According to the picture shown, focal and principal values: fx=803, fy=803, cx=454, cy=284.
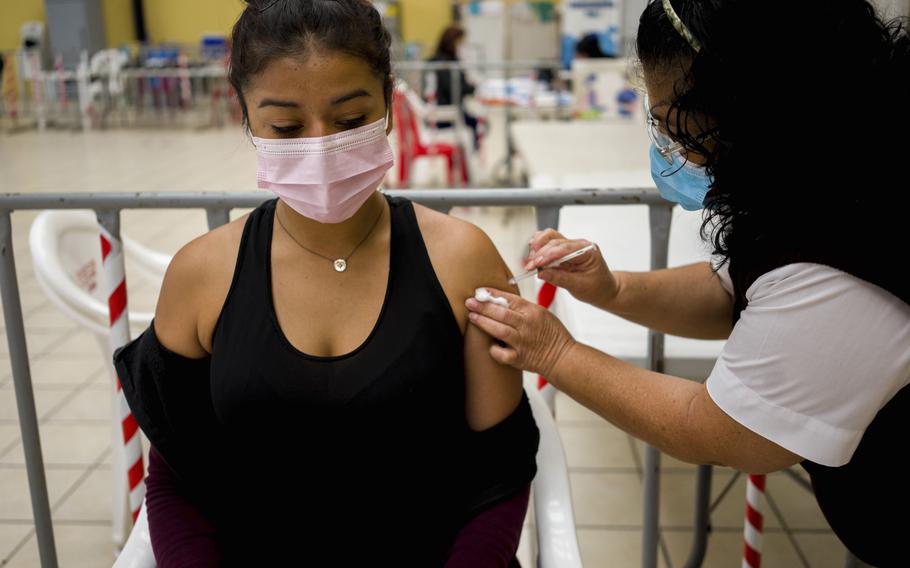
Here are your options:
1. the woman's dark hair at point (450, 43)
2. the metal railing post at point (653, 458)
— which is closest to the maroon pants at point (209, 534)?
the metal railing post at point (653, 458)

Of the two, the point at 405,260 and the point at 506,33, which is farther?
the point at 506,33

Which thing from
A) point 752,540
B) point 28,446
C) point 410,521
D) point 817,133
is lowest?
point 752,540

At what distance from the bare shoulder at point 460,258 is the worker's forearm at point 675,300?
0.28m

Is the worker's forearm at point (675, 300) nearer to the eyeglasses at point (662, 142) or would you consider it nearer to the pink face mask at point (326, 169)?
the eyeglasses at point (662, 142)

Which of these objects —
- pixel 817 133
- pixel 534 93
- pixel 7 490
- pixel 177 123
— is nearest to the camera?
pixel 817 133

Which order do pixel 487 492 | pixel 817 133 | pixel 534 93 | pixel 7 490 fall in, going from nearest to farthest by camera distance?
1. pixel 817 133
2. pixel 487 492
3. pixel 7 490
4. pixel 534 93

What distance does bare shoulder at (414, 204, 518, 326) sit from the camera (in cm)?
128

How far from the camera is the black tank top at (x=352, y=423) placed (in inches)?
48.3

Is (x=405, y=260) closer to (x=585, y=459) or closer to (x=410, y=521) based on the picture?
(x=410, y=521)

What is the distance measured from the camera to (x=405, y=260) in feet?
4.25

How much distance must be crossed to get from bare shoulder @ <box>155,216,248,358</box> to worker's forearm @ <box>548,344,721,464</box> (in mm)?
545

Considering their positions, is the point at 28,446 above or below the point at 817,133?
below

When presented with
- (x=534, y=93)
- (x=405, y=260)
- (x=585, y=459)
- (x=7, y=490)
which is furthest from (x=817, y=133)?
(x=534, y=93)

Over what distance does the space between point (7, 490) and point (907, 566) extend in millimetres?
2638
